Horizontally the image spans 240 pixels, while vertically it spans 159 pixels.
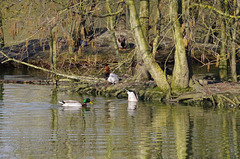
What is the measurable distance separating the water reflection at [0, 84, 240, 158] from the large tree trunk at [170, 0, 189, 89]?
5.26 ft

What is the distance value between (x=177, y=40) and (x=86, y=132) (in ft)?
27.2

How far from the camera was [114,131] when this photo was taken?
1429cm

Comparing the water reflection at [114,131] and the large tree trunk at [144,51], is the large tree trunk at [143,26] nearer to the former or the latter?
the large tree trunk at [144,51]

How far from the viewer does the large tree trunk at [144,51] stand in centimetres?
2142

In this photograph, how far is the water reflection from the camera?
1138 centimetres

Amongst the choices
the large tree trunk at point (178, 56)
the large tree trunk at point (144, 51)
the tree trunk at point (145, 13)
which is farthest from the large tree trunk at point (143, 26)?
the large tree trunk at point (178, 56)

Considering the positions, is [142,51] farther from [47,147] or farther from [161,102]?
[47,147]

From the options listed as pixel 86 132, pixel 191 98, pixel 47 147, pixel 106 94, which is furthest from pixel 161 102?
pixel 47 147

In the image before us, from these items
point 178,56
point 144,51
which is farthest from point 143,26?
point 178,56

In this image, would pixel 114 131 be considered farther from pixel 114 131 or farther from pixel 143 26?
pixel 143 26

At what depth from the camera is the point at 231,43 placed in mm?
22656

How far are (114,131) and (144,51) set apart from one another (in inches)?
316

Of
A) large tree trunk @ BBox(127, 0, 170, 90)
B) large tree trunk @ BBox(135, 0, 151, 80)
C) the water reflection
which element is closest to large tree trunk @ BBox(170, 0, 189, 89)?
large tree trunk @ BBox(127, 0, 170, 90)

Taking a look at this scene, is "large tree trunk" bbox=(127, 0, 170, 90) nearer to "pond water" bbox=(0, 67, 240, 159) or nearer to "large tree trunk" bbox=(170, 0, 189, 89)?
"large tree trunk" bbox=(170, 0, 189, 89)
